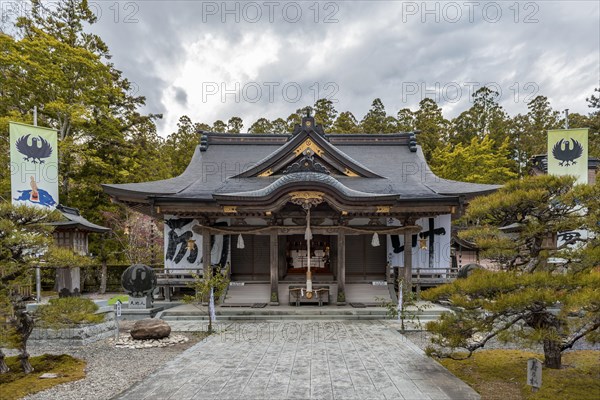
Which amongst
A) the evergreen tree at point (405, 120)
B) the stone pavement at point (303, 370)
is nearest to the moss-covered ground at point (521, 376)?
the stone pavement at point (303, 370)

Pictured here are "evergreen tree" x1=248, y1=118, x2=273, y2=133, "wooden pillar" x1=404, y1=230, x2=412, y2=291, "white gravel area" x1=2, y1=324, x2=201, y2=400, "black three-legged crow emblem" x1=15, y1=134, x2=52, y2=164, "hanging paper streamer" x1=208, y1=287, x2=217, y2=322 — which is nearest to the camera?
"white gravel area" x1=2, y1=324, x2=201, y2=400

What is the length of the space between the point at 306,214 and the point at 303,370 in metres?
6.84

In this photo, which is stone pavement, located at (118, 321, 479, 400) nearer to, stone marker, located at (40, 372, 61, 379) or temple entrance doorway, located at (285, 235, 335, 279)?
stone marker, located at (40, 372, 61, 379)

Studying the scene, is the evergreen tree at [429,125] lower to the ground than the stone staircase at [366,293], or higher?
higher

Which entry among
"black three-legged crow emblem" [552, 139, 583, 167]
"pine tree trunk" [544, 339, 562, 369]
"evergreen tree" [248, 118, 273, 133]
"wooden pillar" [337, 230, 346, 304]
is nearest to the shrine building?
"wooden pillar" [337, 230, 346, 304]

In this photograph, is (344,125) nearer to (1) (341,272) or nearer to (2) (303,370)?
(1) (341,272)

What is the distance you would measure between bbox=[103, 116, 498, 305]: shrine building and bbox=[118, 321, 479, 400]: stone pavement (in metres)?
3.50

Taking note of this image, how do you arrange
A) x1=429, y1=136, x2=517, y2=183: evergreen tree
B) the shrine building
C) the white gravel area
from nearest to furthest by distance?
the white gravel area → the shrine building → x1=429, y1=136, x2=517, y2=183: evergreen tree

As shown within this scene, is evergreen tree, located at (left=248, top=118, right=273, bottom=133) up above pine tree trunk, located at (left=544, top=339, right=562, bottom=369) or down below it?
above

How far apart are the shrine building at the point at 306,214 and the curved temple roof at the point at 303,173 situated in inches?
1.8

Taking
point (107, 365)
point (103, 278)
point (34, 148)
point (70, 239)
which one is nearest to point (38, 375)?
point (107, 365)

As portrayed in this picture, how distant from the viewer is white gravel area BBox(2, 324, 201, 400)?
5.42 metres

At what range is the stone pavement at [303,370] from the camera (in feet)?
17.4

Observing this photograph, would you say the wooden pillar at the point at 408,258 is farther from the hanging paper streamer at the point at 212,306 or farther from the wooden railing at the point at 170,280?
the wooden railing at the point at 170,280
